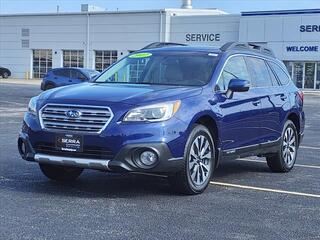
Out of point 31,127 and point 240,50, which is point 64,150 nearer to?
point 31,127

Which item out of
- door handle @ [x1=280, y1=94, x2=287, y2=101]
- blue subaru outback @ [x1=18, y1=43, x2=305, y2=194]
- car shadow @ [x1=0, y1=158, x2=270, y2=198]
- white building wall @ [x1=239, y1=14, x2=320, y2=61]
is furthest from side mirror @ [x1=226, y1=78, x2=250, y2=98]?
white building wall @ [x1=239, y1=14, x2=320, y2=61]

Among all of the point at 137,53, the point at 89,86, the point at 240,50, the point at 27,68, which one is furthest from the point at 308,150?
the point at 27,68

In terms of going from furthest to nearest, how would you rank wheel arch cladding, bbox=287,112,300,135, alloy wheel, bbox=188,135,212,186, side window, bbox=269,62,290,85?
wheel arch cladding, bbox=287,112,300,135, side window, bbox=269,62,290,85, alloy wheel, bbox=188,135,212,186

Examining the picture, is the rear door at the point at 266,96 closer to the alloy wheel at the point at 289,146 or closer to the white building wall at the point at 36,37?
the alloy wheel at the point at 289,146

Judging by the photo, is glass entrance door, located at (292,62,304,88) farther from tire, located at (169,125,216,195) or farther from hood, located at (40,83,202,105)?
hood, located at (40,83,202,105)

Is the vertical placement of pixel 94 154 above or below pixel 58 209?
above

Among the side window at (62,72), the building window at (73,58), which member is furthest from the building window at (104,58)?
the side window at (62,72)

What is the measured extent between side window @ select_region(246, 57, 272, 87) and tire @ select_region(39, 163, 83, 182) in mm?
2767

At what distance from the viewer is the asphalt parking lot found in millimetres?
5309

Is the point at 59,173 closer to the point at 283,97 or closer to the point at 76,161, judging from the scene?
the point at 76,161

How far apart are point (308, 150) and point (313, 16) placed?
141ft

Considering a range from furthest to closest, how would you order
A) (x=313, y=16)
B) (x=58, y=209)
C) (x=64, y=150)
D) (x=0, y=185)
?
(x=313, y=16)
(x=0, y=185)
(x=64, y=150)
(x=58, y=209)

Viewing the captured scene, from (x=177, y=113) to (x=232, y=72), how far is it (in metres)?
1.63

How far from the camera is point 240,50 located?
8328mm
